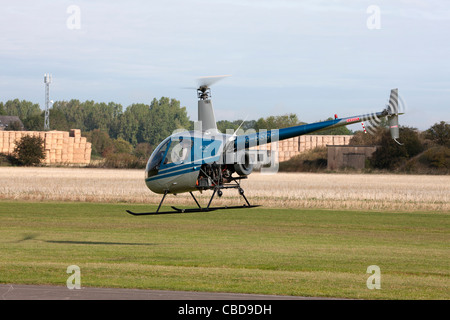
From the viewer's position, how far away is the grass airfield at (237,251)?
19.6 metres

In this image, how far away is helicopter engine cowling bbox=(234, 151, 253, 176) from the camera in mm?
22062

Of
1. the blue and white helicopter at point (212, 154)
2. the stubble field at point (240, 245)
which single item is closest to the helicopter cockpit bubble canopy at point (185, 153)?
the blue and white helicopter at point (212, 154)

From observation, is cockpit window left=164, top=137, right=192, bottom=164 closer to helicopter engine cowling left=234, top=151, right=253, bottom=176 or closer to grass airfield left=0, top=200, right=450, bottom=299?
helicopter engine cowling left=234, top=151, right=253, bottom=176

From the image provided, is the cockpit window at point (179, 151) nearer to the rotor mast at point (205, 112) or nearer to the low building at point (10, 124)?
→ the rotor mast at point (205, 112)

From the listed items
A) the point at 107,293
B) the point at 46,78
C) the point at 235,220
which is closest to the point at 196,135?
the point at 107,293

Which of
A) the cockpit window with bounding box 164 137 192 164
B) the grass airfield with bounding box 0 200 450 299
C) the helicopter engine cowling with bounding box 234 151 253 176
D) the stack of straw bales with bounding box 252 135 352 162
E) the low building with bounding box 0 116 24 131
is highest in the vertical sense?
the low building with bounding box 0 116 24 131

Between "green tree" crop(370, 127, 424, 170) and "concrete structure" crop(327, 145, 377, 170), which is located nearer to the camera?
"green tree" crop(370, 127, 424, 170)

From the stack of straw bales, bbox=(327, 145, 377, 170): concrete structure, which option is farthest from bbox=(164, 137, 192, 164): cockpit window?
the stack of straw bales

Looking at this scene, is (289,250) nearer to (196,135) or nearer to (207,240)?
(207,240)

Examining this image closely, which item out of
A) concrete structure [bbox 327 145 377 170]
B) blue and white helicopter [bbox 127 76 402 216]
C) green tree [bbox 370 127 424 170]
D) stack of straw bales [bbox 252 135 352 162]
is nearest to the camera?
blue and white helicopter [bbox 127 76 402 216]

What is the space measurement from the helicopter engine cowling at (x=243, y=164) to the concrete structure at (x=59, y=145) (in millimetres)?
108441

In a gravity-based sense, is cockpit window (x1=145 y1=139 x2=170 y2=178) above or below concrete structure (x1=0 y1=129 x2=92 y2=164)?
below

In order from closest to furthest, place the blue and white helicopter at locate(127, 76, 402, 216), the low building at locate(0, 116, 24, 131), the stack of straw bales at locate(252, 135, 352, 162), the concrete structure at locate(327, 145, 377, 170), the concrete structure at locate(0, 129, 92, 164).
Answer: the blue and white helicopter at locate(127, 76, 402, 216), the concrete structure at locate(327, 145, 377, 170), the stack of straw bales at locate(252, 135, 352, 162), the concrete structure at locate(0, 129, 92, 164), the low building at locate(0, 116, 24, 131)

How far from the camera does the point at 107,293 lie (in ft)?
57.8
